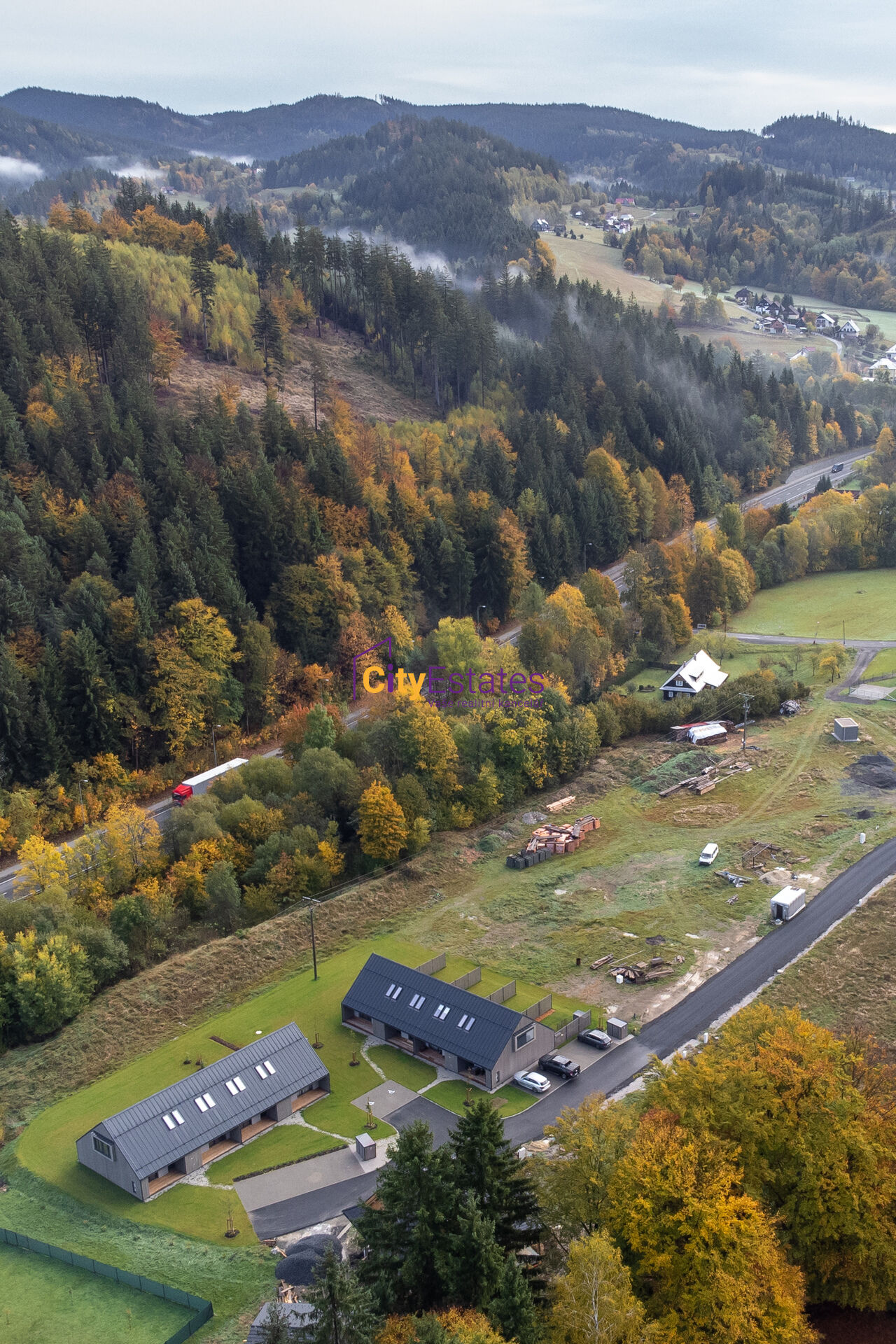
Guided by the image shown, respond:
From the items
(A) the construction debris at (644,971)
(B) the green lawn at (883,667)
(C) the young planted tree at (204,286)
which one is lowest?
(A) the construction debris at (644,971)

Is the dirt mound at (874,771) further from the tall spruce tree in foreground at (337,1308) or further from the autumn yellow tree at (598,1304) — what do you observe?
the tall spruce tree in foreground at (337,1308)

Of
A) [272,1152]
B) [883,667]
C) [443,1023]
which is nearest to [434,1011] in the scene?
[443,1023]

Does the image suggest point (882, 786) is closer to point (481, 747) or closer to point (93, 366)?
point (481, 747)

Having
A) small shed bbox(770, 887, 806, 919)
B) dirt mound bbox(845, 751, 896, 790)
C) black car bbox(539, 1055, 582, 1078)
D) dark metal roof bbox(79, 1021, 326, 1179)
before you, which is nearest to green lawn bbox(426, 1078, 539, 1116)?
black car bbox(539, 1055, 582, 1078)

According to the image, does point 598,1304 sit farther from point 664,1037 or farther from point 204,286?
point 204,286

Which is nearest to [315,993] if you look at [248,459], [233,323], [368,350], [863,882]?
[863,882]

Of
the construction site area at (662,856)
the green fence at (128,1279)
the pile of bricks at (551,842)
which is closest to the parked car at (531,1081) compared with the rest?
the construction site area at (662,856)

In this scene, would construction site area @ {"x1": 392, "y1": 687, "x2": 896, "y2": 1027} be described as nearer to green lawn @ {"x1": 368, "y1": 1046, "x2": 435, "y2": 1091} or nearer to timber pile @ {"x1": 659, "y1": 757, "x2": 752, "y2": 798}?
timber pile @ {"x1": 659, "y1": 757, "x2": 752, "y2": 798}
